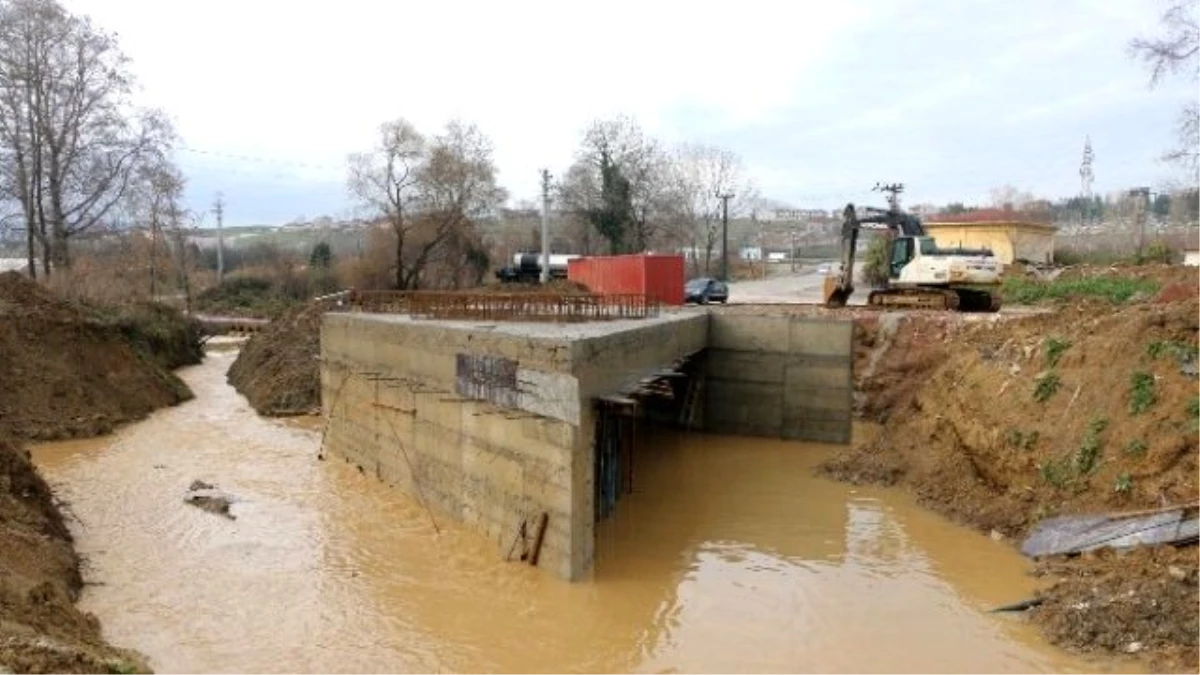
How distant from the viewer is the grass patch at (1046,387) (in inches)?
549

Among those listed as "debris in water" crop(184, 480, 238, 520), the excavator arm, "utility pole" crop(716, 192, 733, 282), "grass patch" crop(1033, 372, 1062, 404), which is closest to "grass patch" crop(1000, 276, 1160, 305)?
the excavator arm

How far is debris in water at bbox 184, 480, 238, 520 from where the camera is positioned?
14.9m

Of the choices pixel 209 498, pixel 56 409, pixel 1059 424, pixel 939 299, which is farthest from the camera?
pixel 939 299

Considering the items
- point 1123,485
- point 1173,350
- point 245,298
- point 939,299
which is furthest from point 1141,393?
point 245,298

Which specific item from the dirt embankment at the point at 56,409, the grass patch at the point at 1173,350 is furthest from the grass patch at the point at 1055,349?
the dirt embankment at the point at 56,409

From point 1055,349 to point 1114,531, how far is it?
170 inches

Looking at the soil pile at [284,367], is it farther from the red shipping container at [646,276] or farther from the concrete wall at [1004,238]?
the concrete wall at [1004,238]

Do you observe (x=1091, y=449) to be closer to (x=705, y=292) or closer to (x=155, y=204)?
(x=705, y=292)

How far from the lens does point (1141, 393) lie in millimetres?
12406

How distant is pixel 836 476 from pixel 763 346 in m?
4.36

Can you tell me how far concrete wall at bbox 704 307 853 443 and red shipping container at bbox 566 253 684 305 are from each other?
6132mm

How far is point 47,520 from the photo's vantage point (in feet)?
41.1

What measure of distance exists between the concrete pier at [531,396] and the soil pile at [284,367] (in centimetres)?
493

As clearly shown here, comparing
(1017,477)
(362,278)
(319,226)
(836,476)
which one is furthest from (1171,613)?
(319,226)
